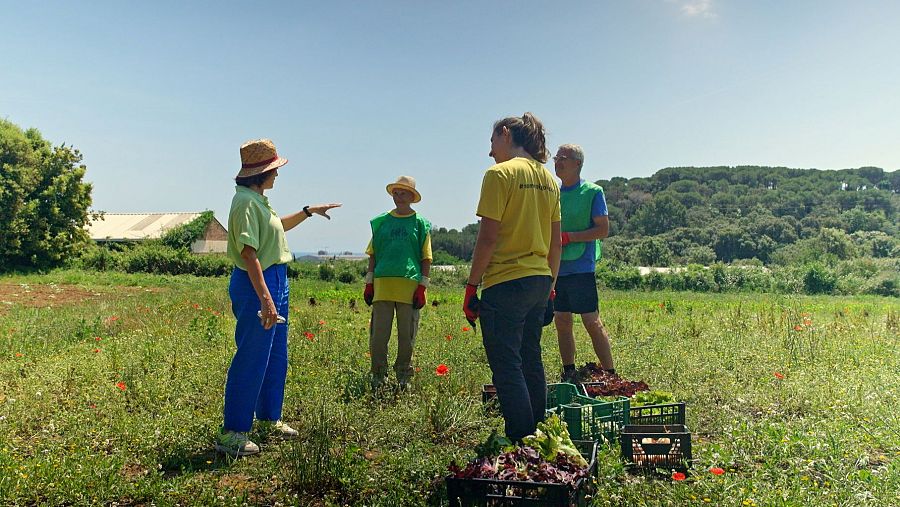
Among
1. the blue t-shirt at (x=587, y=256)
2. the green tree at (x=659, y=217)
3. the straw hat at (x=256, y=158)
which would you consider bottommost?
the blue t-shirt at (x=587, y=256)

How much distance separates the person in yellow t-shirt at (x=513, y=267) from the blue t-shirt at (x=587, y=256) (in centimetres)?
206

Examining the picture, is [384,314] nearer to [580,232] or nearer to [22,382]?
[580,232]

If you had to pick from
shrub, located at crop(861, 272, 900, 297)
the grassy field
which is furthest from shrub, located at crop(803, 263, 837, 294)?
the grassy field

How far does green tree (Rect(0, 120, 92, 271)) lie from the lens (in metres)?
28.5

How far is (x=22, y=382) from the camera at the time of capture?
5.84 metres

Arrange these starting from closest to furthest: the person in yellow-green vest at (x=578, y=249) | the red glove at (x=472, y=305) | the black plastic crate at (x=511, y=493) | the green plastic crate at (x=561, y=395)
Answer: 1. the black plastic crate at (x=511, y=493)
2. the red glove at (x=472, y=305)
3. the green plastic crate at (x=561, y=395)
4. the person in yellow-green vest at (x=578, y=249)

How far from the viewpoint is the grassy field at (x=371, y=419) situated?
3.48 m

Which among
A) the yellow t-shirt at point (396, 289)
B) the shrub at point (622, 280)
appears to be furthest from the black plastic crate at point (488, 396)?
the shrub at point (622, 280)

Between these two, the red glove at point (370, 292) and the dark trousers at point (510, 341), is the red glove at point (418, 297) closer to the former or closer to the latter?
the red glove at point (370, 292)

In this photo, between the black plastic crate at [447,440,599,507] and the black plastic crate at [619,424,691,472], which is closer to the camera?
the black plastic crate at [447,440,599,507]

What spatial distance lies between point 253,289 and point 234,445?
3.50 ft

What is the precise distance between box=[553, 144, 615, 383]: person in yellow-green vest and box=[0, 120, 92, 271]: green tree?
30.9 m

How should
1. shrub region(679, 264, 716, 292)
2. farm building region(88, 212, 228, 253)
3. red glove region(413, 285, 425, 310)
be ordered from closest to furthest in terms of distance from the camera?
red glove region(413, 285, 425, 310), shrub region(679, 264, 716, 292), farm building region(88, 212, 228, 253)

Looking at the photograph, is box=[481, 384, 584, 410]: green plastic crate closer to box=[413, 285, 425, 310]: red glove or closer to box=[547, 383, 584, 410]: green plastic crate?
box=[547, 383, 584, 410]: green plastic crate
